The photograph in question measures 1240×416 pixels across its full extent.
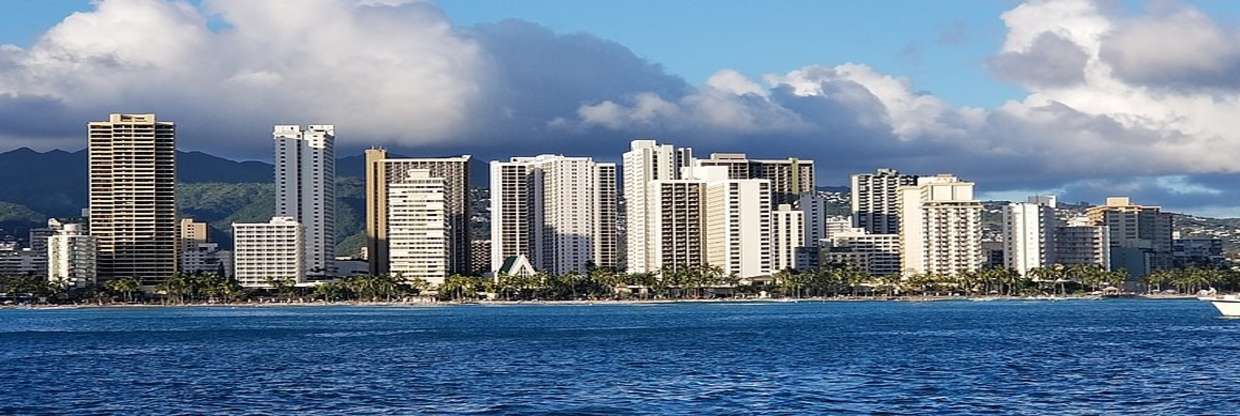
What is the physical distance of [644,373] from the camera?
8956 centimetres

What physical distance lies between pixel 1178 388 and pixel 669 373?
82.6ft

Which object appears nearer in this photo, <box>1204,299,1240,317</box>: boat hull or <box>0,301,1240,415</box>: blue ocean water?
<box>0,301,1240,415</box>: blue ocean water

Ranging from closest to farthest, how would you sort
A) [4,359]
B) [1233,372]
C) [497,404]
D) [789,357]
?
[497,404]
[1233,372]
[789,357]
[4,359]

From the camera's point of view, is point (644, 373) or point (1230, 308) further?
point (1230, 308)

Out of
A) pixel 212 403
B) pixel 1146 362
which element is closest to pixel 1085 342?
pixel 1146 362

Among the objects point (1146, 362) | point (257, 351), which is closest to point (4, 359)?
point (257, 351)

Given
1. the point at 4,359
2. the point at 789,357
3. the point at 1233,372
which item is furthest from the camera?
the point at 4,359

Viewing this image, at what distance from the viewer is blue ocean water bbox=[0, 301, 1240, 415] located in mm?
70438

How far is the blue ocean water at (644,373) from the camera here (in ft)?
231

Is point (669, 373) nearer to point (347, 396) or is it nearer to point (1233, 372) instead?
point (347, 396)

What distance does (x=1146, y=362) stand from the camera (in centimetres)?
9381

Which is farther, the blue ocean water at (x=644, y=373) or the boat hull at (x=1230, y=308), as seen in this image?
the boat hull at (x=1230, y=308)

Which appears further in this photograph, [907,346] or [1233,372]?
[907,346]

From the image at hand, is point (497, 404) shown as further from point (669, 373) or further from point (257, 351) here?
point (257, 351)
